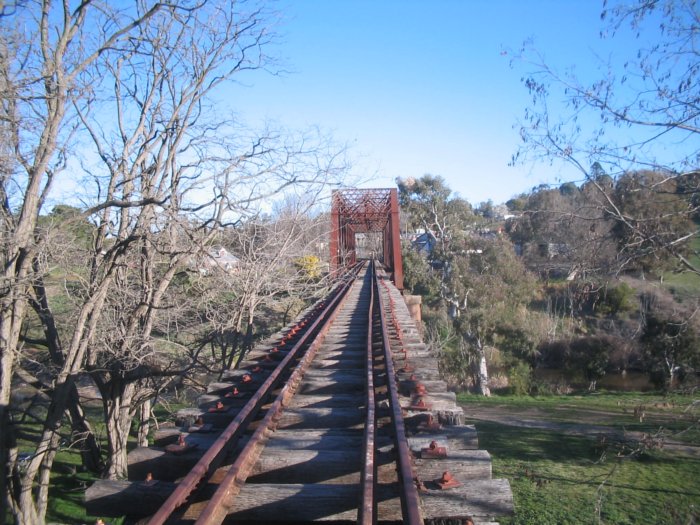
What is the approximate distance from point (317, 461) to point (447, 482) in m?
0.89

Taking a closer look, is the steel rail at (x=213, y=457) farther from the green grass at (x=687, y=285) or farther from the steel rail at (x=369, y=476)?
the green grass at (x=687, y=285)

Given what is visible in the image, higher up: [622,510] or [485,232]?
[485,232]

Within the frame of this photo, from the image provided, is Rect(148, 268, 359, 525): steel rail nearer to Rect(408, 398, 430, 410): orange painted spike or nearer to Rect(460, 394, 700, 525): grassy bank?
Rect(408, 398, 430, 410): orange painted spike

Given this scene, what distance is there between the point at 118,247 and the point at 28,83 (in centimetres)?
220

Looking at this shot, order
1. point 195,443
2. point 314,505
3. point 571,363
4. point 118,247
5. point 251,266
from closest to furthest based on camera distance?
point 314,505 < point 195,443 < point 118,247 < point 251,266 < point 571,363

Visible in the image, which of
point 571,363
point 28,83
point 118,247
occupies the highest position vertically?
point 28,83

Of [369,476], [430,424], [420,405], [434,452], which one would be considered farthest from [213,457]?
[420,405]

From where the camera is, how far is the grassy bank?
7.57 m

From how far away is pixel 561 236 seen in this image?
38.4 ft

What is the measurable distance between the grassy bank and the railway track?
8.26ft

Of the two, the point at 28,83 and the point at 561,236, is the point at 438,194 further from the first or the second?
the point at 28,83

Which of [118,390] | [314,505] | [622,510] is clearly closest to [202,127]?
[118,390]

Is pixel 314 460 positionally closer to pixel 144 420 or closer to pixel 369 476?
pixel 369 476

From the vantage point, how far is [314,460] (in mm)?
3307
